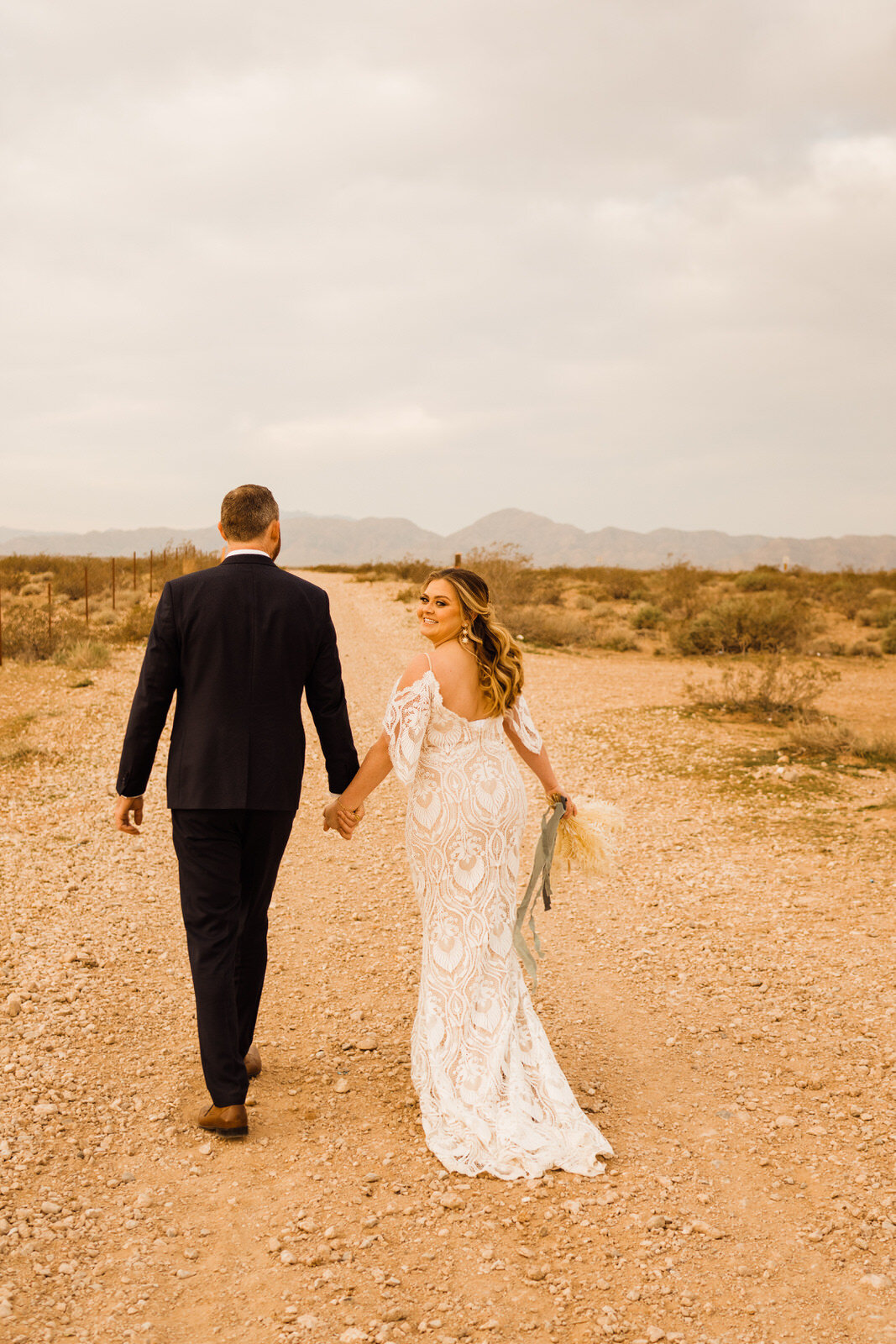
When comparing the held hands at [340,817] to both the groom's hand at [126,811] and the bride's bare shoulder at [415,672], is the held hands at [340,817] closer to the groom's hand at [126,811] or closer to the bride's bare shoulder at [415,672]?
the bride's bare shoulder at [415,672]

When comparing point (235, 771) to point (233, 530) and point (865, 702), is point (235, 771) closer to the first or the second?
point (233, 530)

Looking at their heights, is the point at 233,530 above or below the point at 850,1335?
above

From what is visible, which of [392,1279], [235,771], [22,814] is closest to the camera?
[392,1279]

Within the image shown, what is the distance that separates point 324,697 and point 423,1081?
55.8 inches

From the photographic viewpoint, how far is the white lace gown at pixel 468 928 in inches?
130

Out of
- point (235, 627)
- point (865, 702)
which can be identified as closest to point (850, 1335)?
point (235, 627)

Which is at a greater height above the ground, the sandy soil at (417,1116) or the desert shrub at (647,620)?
the desert shrub at (647,620)

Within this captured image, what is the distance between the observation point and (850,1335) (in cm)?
247

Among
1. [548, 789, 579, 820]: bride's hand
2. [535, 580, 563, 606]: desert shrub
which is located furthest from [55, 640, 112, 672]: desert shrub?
[535, 580, 563, 606]: desert shrub

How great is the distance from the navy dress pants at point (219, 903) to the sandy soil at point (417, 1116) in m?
0.29

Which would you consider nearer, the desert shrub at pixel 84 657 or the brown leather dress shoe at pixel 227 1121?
the brown leather dress shoe at pixel 227 1121

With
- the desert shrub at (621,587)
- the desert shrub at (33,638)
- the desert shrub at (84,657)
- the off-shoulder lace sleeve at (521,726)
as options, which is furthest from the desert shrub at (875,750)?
the desert shrub at (621,587)

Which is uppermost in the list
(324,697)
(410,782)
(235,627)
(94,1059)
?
(235,627)

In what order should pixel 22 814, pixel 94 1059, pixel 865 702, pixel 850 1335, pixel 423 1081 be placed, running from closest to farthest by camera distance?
pixel 850 1335
pixel 423 1081
pixel 94 1059
pixel 22 814
pixel 865 702
